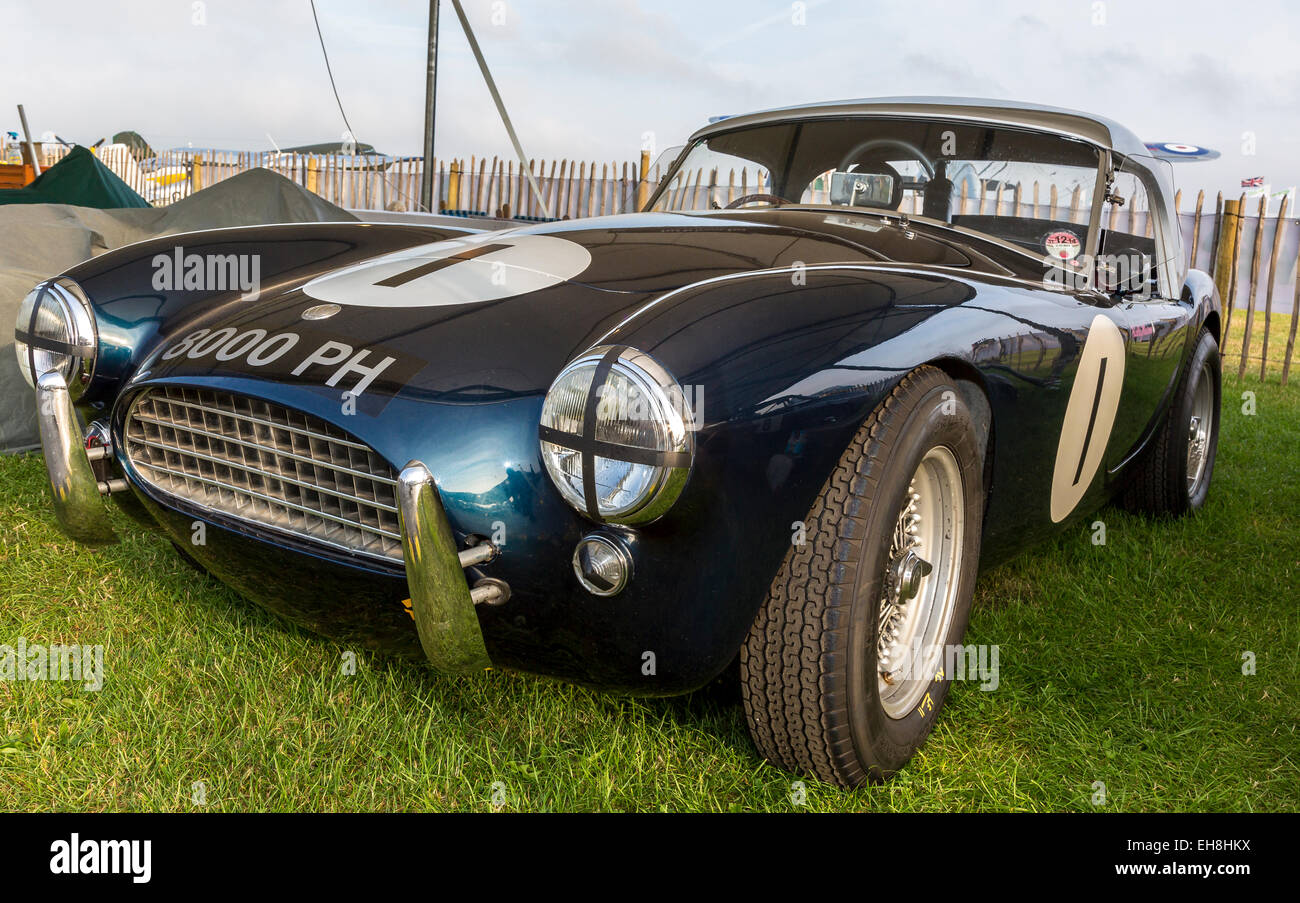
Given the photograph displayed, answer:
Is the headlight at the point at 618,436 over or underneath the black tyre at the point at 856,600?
over

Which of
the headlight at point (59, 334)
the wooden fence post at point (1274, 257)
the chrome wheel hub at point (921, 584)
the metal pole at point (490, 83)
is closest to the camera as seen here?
the chrome wheel hub at point (921, 584)

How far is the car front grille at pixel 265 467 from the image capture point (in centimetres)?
172

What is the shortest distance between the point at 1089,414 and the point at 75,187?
614 cm

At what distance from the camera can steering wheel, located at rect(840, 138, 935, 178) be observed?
120 inches

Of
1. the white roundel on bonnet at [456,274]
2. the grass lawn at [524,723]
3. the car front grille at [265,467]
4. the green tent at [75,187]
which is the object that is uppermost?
the green tent at [75,187]

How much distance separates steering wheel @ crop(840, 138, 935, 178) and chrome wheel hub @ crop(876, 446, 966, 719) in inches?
51.5

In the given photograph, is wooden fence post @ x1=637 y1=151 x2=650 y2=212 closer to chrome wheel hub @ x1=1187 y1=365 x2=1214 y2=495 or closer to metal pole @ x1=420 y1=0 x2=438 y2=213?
metal pole @ x1=420 y1=0 x2=438 y2=213

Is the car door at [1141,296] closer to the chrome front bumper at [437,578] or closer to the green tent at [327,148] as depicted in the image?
the chrome front bumper at [437,578]

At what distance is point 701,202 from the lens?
11.3 ft

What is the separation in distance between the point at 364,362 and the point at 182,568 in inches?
55.5

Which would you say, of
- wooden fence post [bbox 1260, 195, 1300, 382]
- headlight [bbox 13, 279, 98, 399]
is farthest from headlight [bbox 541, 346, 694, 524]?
wooden fence post [bbox 1260, 195, 1300, 382]

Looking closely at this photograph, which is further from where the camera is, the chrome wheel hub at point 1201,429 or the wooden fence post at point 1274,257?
the wooden fence post at point 1274,257

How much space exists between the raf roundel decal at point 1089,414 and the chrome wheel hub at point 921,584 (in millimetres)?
526

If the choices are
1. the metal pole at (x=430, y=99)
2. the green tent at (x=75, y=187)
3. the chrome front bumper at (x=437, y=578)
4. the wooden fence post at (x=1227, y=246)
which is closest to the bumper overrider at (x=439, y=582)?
the chrome front bumper at (x=437, y=578)
